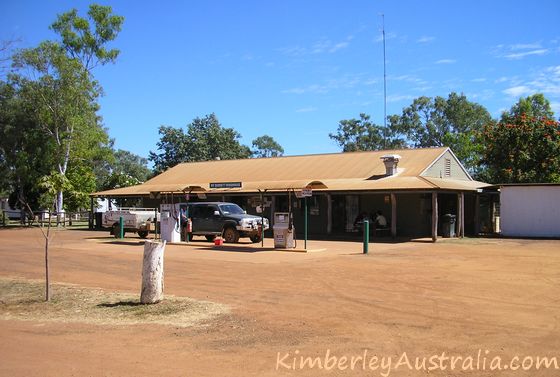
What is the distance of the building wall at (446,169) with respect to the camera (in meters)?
30.1

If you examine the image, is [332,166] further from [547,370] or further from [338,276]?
[547,370]

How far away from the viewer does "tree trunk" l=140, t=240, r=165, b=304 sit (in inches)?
376

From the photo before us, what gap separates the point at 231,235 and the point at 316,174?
34.5ft

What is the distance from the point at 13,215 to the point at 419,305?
191 feet

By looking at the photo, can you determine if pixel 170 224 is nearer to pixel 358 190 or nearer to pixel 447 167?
pixel 358 190

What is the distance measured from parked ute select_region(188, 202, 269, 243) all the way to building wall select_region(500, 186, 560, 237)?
12.5 meters

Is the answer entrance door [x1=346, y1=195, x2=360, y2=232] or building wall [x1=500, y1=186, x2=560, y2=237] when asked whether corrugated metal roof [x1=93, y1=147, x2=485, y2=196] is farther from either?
building wall [x1=500, y1=186, x2=560, y2=237]

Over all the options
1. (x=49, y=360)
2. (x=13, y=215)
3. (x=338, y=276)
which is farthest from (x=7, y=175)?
(x=49, y=360)

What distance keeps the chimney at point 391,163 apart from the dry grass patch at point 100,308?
67.1 ft

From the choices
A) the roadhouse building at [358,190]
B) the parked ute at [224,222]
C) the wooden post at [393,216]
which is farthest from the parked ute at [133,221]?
the wooden post at [393,216]

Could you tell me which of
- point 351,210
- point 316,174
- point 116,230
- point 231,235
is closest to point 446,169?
point 351,210

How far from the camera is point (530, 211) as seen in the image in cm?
2723

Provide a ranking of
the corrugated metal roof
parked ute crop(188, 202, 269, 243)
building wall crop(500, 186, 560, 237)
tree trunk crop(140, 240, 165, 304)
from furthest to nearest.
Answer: the corrugated metal roof → building wall crop(500, 186, 560, 237) → parked ute crop(188, 202, 269, 243) → tree trunk crop(140, 240, 165, 304)

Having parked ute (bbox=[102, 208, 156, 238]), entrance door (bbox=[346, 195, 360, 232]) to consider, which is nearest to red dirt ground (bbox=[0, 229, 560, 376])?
parked ute (bbox=[102, 208, 156, 238])
